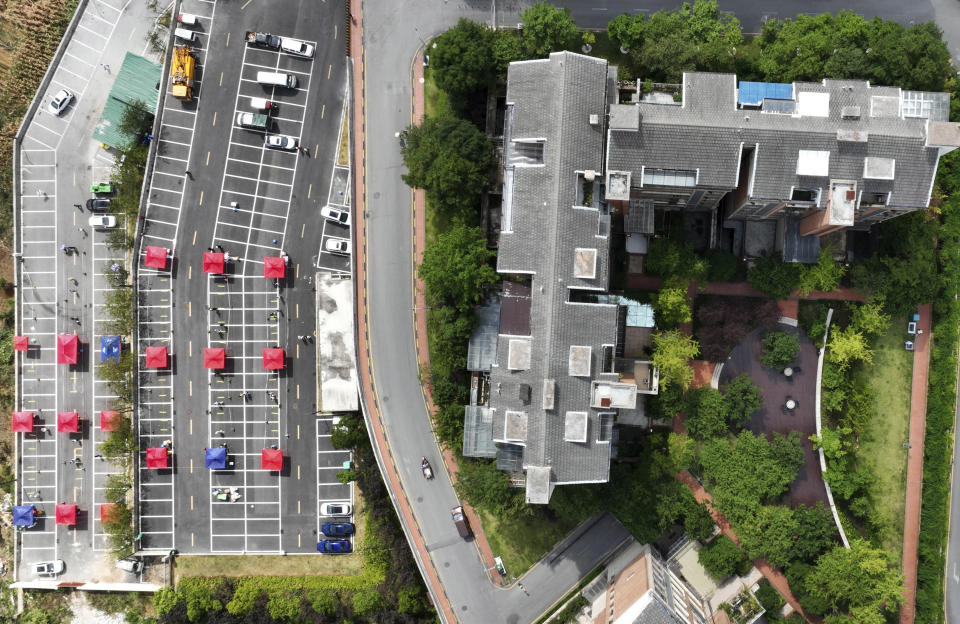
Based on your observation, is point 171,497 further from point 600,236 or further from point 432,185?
point 600,236

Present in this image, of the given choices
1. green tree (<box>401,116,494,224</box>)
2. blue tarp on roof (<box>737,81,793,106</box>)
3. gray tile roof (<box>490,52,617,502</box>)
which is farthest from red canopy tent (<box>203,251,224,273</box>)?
blue tarp on roof (<box>737,81,793,106</box>)

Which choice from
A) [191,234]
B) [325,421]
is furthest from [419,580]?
[191,234]

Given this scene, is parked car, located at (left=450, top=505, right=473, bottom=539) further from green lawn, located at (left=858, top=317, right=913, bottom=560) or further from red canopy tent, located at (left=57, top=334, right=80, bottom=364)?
red canopy tent, located at (left=57, top=334, right=80, bottom=364)

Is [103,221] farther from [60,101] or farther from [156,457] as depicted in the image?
[156,457]

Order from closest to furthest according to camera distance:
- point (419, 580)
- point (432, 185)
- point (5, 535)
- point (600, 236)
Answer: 1. point (600, 236)
2. point (432, 185)
3. point (419, 580)
4. point (5, 535)

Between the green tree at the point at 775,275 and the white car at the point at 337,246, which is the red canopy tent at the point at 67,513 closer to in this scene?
the white car at the point at 337,246
